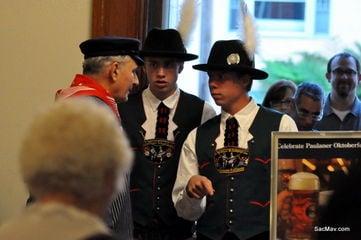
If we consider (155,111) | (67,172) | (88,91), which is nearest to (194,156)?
(155,111)

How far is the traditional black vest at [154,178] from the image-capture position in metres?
2.81

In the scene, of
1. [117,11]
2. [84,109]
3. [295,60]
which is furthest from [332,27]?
[84,109]

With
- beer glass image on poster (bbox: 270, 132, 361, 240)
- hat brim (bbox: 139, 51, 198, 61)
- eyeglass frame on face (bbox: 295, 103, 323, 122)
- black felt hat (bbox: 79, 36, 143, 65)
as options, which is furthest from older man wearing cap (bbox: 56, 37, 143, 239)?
eyeglass frame on face (bbox: 295, 103, 323, 122)

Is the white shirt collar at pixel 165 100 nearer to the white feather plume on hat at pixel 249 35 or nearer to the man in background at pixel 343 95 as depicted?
the white feather plume on hat at pixel 249 35

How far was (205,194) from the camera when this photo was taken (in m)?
2.54

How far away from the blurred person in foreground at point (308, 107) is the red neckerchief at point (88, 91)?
2.67ft

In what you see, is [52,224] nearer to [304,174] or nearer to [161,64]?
[304,174]

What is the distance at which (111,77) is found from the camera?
253cm

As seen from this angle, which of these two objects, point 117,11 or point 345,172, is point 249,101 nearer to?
point 345,172

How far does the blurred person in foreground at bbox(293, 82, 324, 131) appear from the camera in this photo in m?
2.99

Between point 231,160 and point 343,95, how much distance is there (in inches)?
31.3

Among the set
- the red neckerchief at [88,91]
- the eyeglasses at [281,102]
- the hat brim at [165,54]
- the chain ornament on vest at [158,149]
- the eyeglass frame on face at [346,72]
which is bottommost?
the chain ornament on vest at [158,149]

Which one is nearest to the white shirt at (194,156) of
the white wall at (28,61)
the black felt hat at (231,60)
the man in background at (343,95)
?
the black felt hat at (231,60)

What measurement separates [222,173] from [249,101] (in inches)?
9.9
